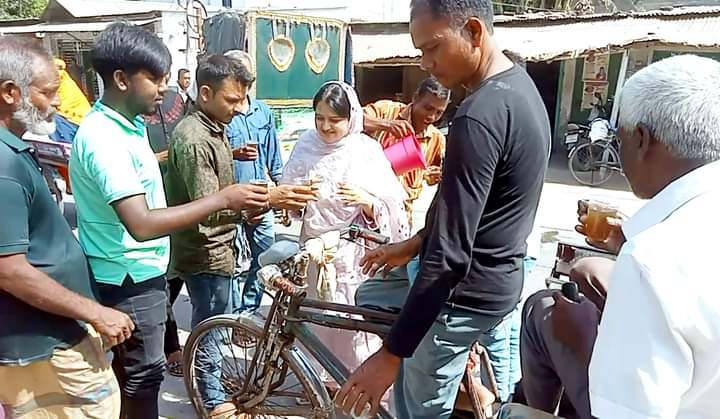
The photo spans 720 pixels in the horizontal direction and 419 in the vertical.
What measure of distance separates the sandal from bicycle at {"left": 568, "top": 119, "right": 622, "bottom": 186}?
7862 millimetres

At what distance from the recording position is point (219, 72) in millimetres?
2596

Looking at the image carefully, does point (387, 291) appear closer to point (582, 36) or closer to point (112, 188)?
point (112, 188)

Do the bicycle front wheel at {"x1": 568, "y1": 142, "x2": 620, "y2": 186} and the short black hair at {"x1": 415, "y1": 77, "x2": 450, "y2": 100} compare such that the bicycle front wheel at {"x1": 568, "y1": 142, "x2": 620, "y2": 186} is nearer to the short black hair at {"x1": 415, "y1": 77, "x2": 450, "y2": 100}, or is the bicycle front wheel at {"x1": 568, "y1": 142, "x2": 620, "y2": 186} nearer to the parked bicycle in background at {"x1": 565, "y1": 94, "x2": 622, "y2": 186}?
the parked bicycle in background at {"x1": 565, "y1": 94, "x2": 622, "y2": 186}

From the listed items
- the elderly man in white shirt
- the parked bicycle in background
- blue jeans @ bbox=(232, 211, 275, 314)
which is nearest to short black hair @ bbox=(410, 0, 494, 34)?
the elderly man in white shirt

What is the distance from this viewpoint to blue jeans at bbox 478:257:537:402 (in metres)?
2.30

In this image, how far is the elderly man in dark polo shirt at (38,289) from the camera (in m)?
1.62

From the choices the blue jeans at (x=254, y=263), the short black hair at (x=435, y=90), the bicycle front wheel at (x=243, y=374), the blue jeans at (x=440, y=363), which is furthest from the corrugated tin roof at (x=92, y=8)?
the blue jeans at (x=440, y=363)

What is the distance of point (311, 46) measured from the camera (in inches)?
273

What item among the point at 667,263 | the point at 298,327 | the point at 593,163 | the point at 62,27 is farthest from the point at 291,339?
the point at 62,27

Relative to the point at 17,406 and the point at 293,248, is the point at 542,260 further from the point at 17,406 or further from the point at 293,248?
the point at 17,406

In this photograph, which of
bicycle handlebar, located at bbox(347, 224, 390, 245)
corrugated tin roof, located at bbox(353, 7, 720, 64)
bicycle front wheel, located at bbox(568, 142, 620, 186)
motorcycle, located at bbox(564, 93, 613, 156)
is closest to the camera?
bicycle handlebar, located at bbox(347, 224, 390, 245)

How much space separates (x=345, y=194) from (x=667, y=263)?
2083mm

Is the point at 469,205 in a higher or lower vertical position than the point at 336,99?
lower

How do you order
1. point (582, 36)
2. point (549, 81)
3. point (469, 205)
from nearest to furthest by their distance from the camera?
point (469, 205)
point (582, 36)
point (549, 81)
